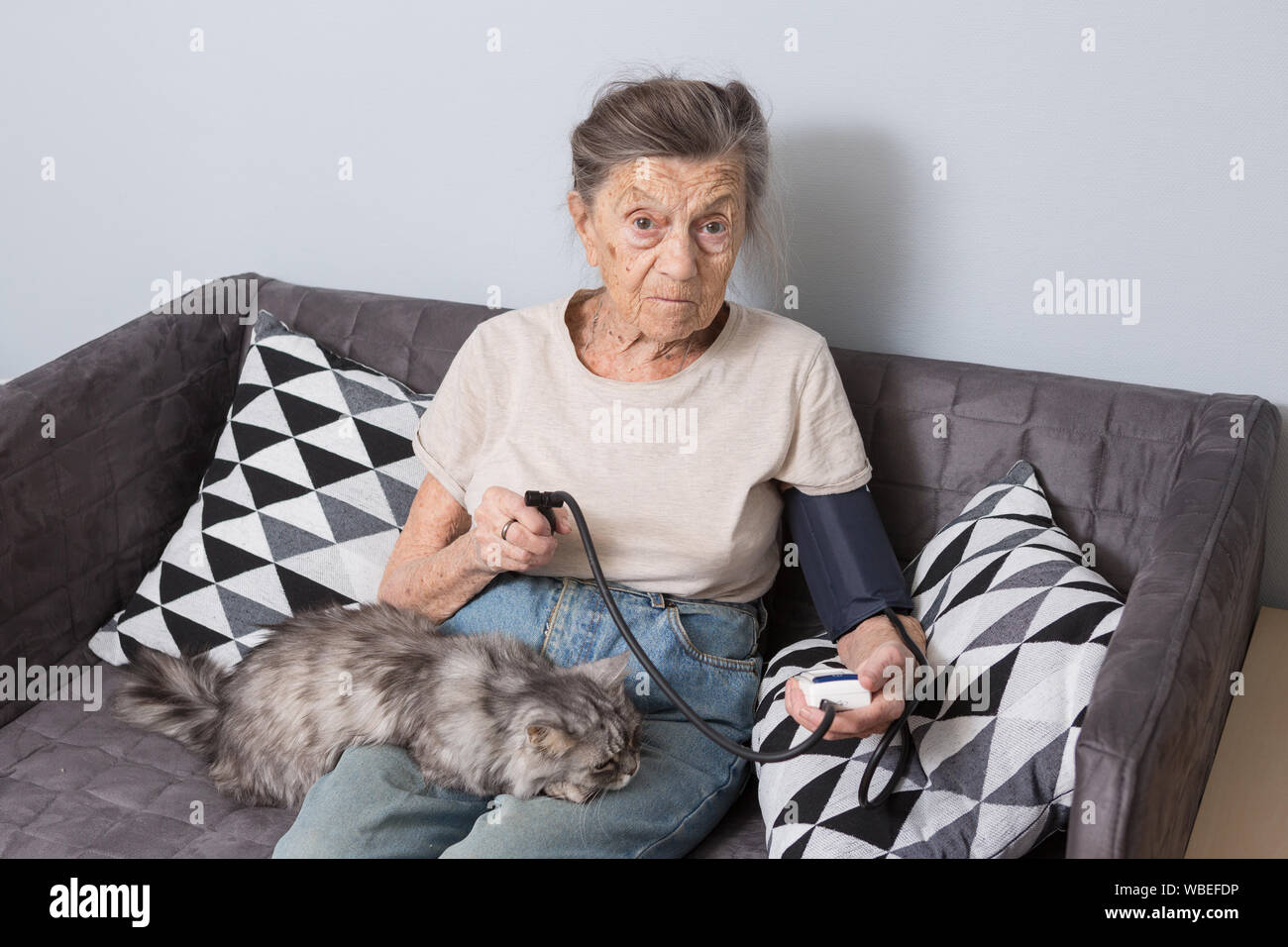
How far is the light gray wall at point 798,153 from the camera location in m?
1.61

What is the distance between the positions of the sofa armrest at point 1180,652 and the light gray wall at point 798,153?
9.2 inches

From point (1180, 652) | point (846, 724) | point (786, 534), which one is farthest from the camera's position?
point (786, 534)

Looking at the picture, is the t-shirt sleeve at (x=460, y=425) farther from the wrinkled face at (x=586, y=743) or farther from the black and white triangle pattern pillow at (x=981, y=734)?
the black and white triangle pattern pillow at (x=981, y=734)

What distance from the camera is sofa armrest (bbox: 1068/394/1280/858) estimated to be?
1.05 metres

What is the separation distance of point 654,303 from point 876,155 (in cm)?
52

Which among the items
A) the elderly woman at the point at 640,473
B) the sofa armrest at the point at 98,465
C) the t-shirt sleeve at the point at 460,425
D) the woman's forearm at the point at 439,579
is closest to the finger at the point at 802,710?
the elderly woman at the point at 640,473

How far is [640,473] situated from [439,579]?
0.31 metres

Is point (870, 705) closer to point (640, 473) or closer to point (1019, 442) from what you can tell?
point (640, 473)

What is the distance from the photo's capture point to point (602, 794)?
1383mm

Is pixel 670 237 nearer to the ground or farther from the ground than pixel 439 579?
farther from the ground

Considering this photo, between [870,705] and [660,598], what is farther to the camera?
[660,598]

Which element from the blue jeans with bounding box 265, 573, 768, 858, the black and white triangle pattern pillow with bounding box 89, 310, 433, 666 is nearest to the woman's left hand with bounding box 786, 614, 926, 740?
the blue jeans with bounding box 265, 573, 768, 858

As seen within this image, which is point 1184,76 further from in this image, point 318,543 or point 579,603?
point 318,543

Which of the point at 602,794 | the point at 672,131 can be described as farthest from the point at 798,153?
the point at 602,794
